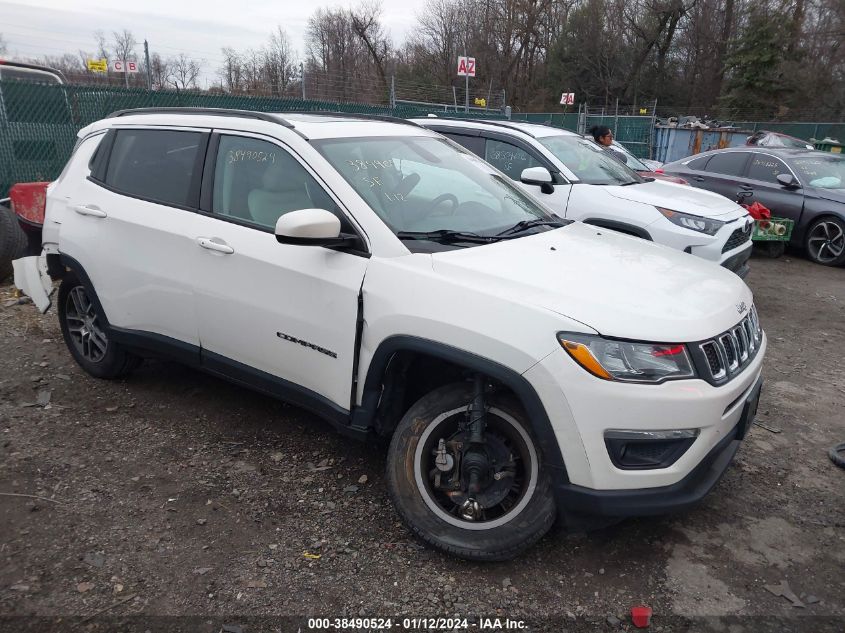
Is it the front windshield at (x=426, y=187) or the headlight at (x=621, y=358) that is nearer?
the headlight at (x=621, y=358)

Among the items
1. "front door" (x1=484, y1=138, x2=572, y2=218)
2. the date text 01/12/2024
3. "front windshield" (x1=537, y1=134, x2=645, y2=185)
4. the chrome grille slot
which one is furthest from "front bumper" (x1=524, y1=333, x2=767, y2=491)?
"front windshield" (x1=537, y1=134, x2=645, y2=185)

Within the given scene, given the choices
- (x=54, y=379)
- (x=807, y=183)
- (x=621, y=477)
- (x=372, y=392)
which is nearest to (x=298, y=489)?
(x=372, y=392)

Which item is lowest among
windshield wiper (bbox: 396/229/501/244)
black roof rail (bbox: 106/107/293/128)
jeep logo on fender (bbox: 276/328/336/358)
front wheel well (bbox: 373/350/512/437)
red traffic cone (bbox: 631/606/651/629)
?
red traffic cone (bbox: 631/606/651/629)

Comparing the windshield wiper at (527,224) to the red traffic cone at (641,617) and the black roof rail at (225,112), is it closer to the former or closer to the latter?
the black roof rail at (225,112)

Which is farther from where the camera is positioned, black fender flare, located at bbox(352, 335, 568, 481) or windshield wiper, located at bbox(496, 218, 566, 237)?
windshield wiper, located at bbox(496, 218, 566, 237)

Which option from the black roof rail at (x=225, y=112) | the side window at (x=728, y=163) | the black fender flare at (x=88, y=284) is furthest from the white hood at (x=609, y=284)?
the side window at (x=728, y=163)

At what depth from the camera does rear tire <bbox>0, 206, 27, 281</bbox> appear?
664 centimetres

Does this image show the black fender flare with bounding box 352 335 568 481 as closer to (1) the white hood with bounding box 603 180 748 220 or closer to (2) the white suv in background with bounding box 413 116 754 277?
(2) the white suv in background with bounding box 413 116 754 277

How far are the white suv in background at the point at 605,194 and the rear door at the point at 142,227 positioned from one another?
135 inches

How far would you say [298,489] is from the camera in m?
3.32

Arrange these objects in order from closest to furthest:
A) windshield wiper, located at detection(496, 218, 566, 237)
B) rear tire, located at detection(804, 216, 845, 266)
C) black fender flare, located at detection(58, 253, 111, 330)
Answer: windshield wiper, located at detection(496, 218, 566, 237)
black fender flare, located at detection(58, 253, 111, 330)
rear tire, located at detection(804, 216, 845, 266)

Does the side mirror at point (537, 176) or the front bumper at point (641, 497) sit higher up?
the side mirror at point (537, 176)

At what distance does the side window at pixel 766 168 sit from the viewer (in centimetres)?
977

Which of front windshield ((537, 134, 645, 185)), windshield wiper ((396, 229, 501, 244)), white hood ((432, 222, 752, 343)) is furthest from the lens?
front windshield ((537, 134, 645, 185))
